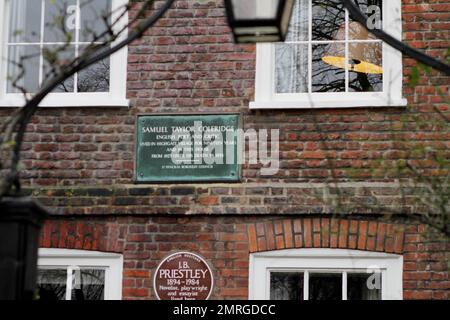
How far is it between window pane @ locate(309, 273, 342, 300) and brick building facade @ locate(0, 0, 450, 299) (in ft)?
0.92

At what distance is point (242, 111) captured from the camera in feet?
29.1

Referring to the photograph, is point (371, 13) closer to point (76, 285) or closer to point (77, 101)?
point (77, 101)

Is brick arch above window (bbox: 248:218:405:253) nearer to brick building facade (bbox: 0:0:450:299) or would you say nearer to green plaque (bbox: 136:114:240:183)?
brick building facade (bbox: 0:0:450:299)

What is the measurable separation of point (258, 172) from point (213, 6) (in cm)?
153

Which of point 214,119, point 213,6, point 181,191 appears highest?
point 213,6

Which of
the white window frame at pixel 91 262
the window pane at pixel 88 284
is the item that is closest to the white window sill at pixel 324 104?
the white window frame at pixel 91 262

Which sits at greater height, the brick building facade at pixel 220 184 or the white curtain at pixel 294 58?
the white curtain at pixel 294 58

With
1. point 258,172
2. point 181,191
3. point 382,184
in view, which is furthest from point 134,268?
point 382,184

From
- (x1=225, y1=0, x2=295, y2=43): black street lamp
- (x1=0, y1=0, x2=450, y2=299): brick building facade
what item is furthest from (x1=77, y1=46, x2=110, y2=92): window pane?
(x1=225, y1=0, x2=295, y2=43): black street lamp

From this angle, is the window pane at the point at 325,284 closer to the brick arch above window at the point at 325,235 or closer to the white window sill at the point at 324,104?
the brick arch above window at the point at 325,235

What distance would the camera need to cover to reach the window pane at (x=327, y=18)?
9.06 metres

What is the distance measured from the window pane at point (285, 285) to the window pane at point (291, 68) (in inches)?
61.4
